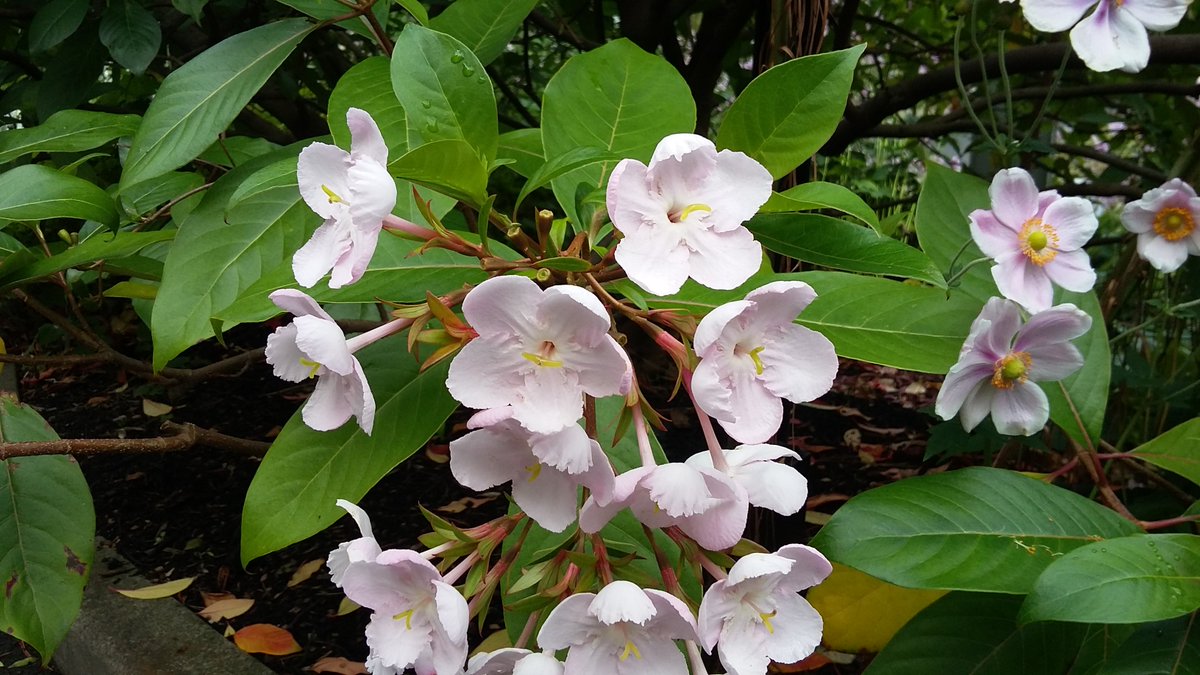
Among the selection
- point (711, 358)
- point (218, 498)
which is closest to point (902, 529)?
point (711, 358)

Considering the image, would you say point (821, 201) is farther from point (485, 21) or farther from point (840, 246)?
point (485, 21)

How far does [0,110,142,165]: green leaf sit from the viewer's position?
1.40 m

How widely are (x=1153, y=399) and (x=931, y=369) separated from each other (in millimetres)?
1481

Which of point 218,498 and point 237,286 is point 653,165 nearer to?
point 237,286

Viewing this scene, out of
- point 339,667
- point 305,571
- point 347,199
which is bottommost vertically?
point 305,571

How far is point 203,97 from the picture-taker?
1265 millimetres

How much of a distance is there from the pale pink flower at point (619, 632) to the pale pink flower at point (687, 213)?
A: 0.28 m

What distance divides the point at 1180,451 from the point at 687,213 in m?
0.98

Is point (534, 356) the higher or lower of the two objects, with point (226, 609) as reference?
higher

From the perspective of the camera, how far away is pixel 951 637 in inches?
48.3

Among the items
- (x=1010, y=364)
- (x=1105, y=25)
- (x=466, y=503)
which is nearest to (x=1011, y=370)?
(x=1010, y=364)

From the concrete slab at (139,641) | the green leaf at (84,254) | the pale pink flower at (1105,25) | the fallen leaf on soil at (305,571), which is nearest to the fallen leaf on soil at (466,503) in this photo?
the fallen leaf on soil at (305,571)

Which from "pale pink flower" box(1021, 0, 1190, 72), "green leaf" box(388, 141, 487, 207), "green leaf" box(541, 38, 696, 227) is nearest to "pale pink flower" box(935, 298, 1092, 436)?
"pale pink flower" box(1021, 0, 1190, 72)

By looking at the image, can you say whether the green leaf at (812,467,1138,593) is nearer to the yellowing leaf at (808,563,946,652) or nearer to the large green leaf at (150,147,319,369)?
the yellowing leaf at (808,563,946,652)
